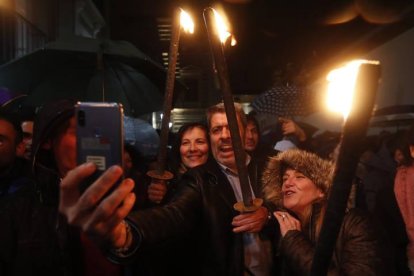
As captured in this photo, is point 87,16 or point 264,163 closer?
point 264,163

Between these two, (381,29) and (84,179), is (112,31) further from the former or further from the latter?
(84,179)

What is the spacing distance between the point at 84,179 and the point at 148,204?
72.0 inches

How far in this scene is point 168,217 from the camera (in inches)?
91.1

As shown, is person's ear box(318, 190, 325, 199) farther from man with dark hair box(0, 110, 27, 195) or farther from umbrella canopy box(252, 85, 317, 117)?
umbrella canopy box(252, 85, 317, 117)

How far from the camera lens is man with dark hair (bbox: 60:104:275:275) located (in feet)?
6.25

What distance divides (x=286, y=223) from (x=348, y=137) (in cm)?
162

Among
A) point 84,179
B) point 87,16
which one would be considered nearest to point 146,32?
point 87,16

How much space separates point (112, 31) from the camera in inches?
349

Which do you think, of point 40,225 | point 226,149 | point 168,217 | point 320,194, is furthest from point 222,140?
point 40,225

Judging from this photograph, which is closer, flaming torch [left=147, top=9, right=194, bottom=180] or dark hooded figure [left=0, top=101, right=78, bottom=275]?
dark hooded figure [left=0, top=101, right=78, bottom=275]

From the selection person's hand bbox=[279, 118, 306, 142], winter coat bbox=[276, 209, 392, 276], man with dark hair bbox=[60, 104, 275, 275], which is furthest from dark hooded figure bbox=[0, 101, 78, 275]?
person's hand bbox=[279, 118, 306, 142]

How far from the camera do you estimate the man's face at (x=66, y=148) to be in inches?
82.7

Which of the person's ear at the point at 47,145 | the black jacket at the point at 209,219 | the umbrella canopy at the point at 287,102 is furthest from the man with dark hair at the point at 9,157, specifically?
the umbrella canopy at the point at 287,102

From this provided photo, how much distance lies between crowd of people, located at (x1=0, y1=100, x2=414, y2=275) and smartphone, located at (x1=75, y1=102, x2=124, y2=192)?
61mm
